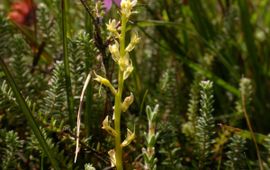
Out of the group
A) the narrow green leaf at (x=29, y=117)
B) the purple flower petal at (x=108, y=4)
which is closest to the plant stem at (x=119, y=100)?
the narrow green leaf at (x=29, y=117)

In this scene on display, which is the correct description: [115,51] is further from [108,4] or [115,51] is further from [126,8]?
[108,4]

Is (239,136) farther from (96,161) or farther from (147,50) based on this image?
(147,50)

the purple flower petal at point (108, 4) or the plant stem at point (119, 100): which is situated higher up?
the purple flower petal at point (108, 4)

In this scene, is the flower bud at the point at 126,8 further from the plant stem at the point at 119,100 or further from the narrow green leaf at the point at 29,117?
the narrow green leaf at the point at 29,117

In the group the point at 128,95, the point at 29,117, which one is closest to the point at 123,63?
the point at 29,117

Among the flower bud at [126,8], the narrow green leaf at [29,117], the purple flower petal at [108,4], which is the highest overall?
the purple flower petal at [108,4]

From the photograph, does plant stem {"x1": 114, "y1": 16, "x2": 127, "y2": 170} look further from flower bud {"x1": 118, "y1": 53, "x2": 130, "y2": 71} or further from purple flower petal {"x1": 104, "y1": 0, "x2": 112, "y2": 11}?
purple flower petal {"x1": 104, "y1": 0, "x2": 112, "y2": 11}

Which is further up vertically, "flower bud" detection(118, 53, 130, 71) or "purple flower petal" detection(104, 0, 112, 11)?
"purple flower petal" detection(104, 0, 112, 11)

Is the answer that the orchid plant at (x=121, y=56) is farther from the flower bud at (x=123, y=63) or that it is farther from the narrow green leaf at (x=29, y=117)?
the narrow green leaf at (x=29, y=117)

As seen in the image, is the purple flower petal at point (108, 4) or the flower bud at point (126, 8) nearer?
the flower bud at point (126, 8)

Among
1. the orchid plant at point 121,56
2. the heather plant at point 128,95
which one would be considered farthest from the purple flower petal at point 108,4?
the orchid plant at point 121,56

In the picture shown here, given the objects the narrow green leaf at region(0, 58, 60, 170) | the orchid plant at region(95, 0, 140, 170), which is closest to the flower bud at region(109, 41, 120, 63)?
the orchid plant at region(95, 0, 140, 170)
